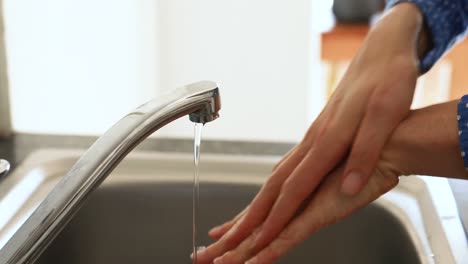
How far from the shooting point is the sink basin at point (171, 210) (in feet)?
2.12

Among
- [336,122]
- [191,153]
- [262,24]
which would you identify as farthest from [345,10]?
[336,122]

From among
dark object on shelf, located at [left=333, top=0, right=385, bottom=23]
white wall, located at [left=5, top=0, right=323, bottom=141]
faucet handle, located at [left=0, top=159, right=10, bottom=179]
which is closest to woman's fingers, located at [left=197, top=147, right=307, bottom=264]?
faucet handle, located at [left=0, top=159, right=10, bottom=179]

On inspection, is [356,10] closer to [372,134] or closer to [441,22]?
[441,22]

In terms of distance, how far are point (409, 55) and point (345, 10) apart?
1.33 meters

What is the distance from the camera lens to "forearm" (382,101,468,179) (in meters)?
0.49

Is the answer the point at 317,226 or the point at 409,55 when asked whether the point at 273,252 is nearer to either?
the point at 317,226

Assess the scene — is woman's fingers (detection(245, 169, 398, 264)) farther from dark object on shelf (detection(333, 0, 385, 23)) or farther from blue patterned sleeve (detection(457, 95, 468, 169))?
dark object on shelf (detection(333, 0, 385, 23))

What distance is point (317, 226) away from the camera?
1.85 feet

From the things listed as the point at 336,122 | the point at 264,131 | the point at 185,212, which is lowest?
the point at 264,131

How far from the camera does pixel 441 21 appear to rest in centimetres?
64

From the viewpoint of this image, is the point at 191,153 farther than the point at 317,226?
Yes

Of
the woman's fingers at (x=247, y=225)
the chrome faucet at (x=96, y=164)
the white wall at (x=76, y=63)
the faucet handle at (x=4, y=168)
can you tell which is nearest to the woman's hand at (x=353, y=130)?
the woman's fingers at (x=247, y=225)

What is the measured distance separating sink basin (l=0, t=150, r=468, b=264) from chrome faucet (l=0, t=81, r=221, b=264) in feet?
0.70

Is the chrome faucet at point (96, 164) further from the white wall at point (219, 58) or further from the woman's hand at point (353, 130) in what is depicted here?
the white wall at point (219, 58)
